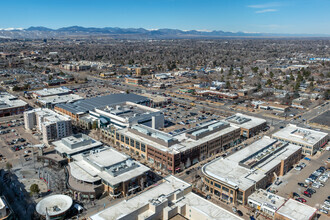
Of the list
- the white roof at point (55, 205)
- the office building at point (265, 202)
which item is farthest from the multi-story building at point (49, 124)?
the office building at point (265, 202)

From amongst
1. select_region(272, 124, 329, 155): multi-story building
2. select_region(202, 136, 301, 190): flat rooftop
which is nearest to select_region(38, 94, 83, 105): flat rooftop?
select_region(202, 136, 301, 190): flat rooftop

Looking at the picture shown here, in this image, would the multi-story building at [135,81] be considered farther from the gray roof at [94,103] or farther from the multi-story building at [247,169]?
the multi-story building at [247,169]

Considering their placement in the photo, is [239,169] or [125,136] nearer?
[239,169]

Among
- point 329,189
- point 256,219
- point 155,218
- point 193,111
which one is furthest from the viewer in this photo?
point 193,111

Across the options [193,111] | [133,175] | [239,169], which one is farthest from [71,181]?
[193,111]

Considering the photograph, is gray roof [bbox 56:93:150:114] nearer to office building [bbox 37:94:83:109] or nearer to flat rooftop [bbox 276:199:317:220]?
office building [bbox 37:94:83:109]

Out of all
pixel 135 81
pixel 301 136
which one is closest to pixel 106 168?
pixel 301 136

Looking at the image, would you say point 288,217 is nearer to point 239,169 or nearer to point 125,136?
point 239,169

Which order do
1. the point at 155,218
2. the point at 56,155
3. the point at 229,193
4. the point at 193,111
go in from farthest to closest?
the point at 193,111 → the point at 56,155 → the point at 229,193 → the point at 155,218
